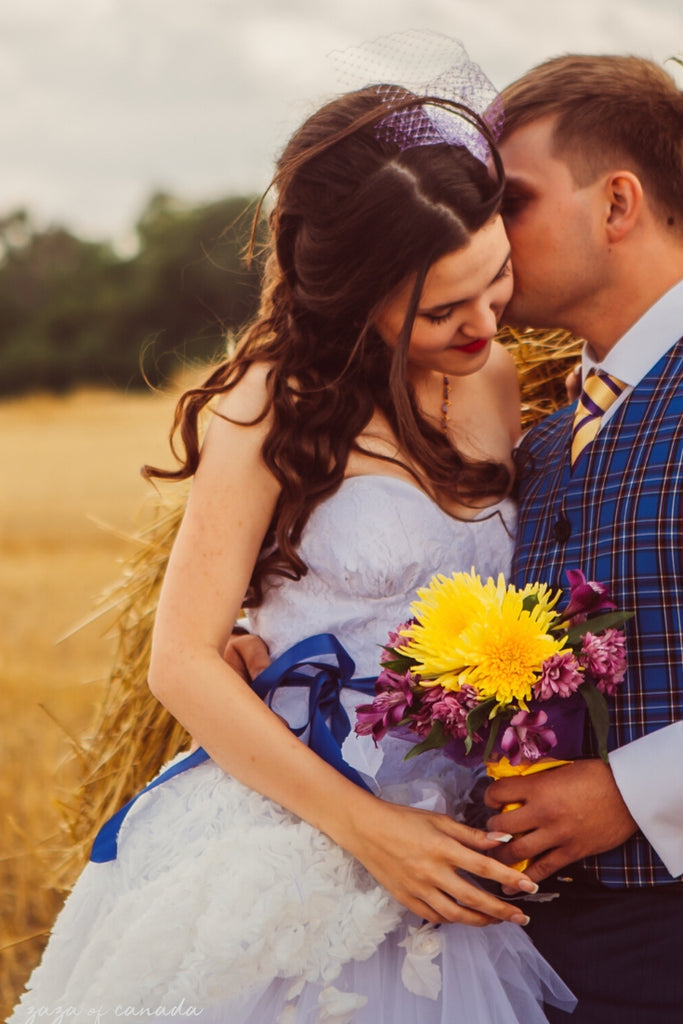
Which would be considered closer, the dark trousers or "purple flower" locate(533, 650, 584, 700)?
"purple flower" locate(533, 650, 584, 700)

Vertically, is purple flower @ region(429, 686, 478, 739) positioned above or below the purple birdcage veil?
below

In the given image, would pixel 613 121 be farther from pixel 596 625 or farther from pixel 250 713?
pixel 250 713

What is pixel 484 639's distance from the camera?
196cm

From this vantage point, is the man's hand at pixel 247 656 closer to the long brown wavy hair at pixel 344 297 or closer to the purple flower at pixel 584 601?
the long brown wavy hair at pixel 344 297

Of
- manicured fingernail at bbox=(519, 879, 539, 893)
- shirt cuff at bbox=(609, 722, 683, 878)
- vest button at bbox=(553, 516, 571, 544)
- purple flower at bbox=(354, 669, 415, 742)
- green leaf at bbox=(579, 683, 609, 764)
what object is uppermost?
purple flower at bbox=(354, 669, 415, 742)

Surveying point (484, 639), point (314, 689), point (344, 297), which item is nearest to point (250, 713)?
point (314, 689)

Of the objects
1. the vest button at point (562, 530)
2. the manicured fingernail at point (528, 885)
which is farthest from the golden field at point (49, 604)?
the manicured fingernail at point (528, 885)

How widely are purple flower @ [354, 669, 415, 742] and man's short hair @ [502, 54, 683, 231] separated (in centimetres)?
133

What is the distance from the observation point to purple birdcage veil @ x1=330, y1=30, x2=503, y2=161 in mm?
2494

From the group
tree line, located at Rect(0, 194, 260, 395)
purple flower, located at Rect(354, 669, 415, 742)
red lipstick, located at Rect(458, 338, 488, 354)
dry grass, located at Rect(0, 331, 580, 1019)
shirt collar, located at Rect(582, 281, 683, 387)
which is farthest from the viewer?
tree line, located at Rect(0, 194, 260, 395)

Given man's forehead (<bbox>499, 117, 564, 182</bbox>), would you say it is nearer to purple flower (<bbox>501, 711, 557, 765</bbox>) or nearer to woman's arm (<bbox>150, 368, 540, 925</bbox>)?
woman's arm (<bbox>150, 368, 540, 925</bbox>)

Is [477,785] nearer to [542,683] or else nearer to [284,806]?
[284,806]

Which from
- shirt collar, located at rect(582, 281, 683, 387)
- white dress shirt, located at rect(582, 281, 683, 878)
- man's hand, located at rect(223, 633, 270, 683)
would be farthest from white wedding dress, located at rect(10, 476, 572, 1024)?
shirt collar, located at rect(582, 281, 683, 387)

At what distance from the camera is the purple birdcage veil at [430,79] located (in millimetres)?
2494
